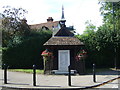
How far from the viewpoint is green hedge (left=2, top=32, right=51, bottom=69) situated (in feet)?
67.5

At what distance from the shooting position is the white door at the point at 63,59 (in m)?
16.6

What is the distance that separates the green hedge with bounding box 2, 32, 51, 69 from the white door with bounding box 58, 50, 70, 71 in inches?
193

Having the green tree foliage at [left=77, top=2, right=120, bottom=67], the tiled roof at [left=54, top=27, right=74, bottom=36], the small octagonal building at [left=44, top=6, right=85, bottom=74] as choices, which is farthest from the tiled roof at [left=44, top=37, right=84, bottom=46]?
the green tree foliage at [left=77, top=2, right=120, bottom=67]

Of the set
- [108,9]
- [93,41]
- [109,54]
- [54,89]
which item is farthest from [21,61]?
[108,9]

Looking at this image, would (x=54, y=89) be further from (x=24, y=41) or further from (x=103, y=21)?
(x=103, y=21)

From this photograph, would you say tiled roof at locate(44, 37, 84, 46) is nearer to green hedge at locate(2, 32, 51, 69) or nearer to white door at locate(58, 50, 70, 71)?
white door at locate(58, 50, 70, 71)

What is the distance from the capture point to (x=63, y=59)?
16.8m

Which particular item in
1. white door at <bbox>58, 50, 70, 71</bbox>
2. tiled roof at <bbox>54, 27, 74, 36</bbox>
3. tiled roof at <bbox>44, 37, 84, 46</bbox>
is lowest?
white door at <bbox>58, 50, 70, 71</bbox>

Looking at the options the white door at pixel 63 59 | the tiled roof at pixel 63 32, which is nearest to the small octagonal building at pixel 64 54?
the white door at pixel 63 59

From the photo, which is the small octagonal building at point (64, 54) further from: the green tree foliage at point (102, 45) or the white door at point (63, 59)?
the green tree foliage at point (102, 45)

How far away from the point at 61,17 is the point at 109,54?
24.5 ft

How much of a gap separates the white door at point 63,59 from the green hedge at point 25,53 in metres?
4.90

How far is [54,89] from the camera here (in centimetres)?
957

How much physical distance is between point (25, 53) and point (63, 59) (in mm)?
5782
